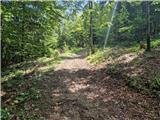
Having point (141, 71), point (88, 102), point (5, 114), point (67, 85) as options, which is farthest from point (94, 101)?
point (141, 71)

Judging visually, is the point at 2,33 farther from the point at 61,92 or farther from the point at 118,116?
the point at 118,116

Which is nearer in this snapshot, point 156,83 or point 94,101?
point 94,101

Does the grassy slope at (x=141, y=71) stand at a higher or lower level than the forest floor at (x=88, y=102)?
higher

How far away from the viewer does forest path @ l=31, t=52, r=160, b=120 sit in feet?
27.9

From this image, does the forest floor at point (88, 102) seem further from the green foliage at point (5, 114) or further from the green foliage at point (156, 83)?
the green foliage at point (156, 83)

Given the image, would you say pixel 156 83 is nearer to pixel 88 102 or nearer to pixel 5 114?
pixel 88 102

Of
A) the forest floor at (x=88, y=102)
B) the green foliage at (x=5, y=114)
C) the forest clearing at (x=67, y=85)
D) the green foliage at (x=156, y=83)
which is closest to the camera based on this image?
the green foliage at (x=5, y=114)

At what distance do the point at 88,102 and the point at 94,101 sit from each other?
0.94 ft

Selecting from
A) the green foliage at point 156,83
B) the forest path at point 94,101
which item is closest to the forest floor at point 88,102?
the forest path at point 94,101

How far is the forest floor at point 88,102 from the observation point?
335 inches

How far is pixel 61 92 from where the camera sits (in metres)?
11.0

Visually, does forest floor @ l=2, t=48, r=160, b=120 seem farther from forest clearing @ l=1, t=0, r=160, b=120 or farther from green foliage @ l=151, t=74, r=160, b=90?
green foliage @ l=151, t=74, r=160, b=90

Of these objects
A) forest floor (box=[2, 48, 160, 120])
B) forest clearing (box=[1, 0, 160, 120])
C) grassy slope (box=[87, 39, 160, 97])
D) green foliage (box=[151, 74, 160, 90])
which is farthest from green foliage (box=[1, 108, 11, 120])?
green foliage (box=[151, 74, 160, 90])

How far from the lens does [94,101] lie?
9.82m
